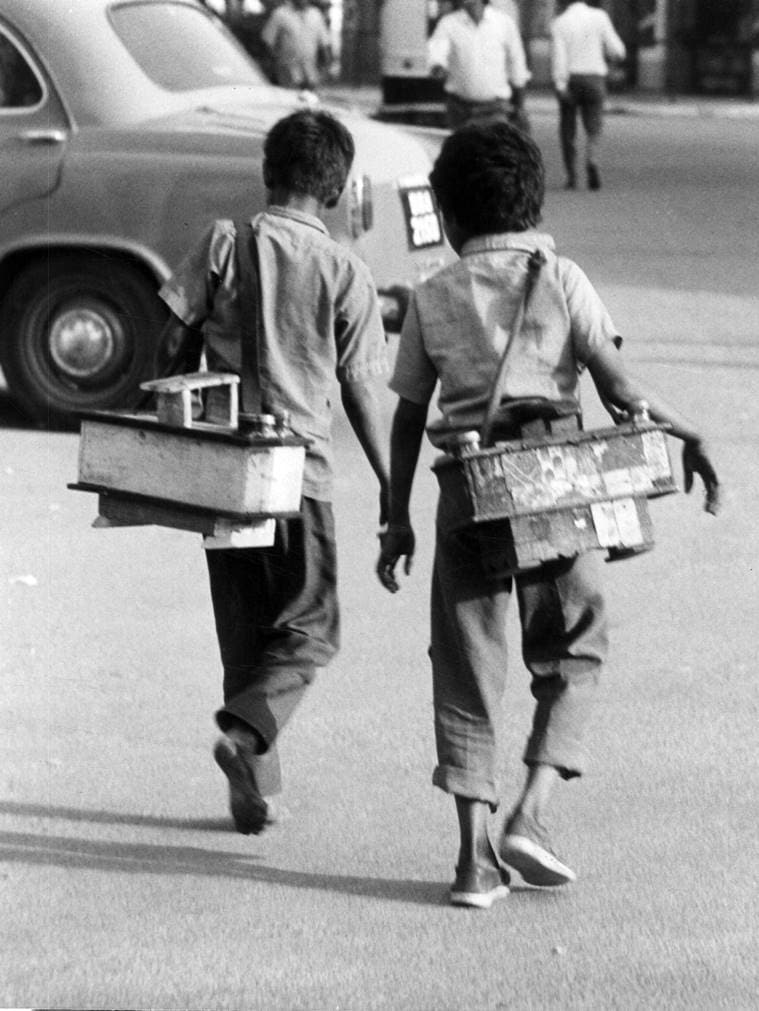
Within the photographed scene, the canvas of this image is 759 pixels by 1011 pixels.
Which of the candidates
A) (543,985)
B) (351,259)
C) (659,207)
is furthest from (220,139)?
(659,207)

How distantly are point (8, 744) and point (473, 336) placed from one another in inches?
74.9

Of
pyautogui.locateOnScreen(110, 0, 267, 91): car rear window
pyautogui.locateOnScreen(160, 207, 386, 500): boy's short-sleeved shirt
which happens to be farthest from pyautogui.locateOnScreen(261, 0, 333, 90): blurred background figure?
pyautogui.locateOnScreen(160, 207, 386, 500): boy's short-sleeved shirt

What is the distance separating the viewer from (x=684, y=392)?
1042 cm

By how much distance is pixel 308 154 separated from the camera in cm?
465

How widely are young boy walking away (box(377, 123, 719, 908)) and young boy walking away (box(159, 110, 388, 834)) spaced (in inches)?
10.6

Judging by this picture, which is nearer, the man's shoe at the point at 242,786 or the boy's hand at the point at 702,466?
the boy's hand at the point at 702,466

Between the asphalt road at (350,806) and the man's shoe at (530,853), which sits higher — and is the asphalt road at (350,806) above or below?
below

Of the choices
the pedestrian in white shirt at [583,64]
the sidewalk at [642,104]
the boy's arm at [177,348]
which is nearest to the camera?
the boy's arm at [177,348]

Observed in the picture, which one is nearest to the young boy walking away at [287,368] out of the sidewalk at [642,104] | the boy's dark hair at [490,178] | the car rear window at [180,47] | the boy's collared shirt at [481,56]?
the boy's dark hair at [490,178]

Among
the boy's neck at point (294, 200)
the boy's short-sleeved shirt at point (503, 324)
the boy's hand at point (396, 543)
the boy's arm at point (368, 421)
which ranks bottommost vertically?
the boy's hand at point (396, 543)

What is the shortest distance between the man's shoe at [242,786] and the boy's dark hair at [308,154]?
120 cm

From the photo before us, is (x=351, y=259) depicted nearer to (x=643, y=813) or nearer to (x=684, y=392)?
(x=643, y=813)

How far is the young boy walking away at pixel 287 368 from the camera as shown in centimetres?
461

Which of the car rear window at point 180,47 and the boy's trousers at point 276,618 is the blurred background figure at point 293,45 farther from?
the boy's trousers at point 276,618
